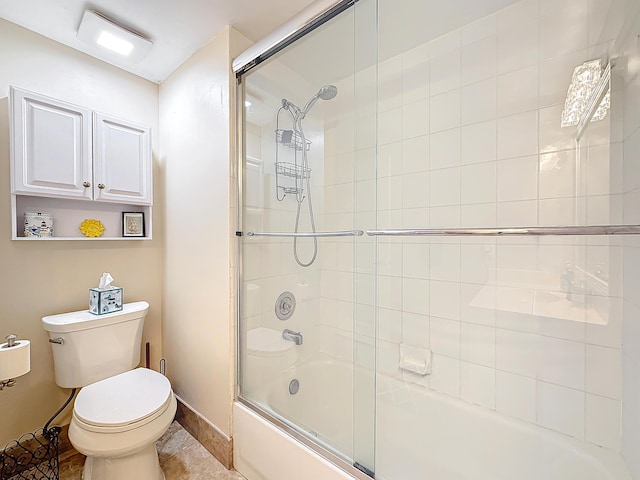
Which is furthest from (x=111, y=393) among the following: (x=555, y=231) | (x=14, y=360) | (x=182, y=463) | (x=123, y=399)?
(x=555, y=231)

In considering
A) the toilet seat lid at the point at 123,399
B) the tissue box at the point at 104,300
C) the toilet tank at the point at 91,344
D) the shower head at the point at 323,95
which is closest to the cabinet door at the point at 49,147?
the tissue box at the point at 104,300

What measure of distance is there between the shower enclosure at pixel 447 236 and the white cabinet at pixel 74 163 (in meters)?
0.74

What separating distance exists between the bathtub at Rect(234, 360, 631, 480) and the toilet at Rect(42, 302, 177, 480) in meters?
0.39

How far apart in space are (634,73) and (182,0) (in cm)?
182

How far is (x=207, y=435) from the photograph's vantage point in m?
1.65

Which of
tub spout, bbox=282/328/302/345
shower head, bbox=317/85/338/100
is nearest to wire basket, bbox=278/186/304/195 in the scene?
shower head, bbox=317/85/338/100

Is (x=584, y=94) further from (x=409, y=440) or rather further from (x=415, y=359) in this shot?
(x=409, y=440)

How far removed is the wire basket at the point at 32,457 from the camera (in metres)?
1.43

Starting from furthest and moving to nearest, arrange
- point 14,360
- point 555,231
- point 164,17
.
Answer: point 164,17
point 14,360
point 555,231

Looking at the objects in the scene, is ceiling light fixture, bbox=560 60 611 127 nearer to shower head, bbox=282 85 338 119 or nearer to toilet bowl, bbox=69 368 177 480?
shower head, bbox=282 85 338 119

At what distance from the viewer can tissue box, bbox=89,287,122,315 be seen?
1591mm

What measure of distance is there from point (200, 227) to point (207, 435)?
46.3 inches

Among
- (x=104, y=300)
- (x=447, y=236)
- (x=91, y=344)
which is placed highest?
(x=447, y=236)

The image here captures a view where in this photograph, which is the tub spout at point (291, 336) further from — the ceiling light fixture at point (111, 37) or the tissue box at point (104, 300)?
the ceiling light fixture at point (111, 37)
